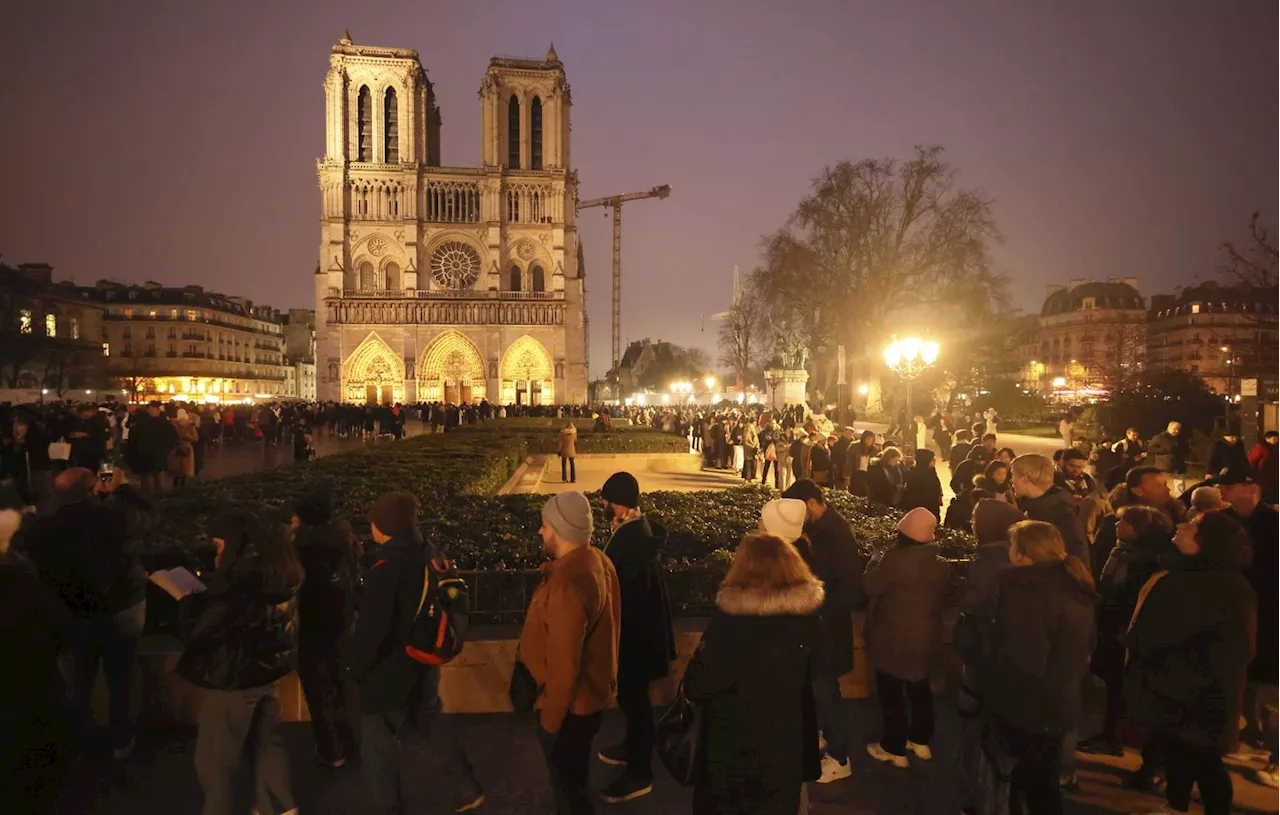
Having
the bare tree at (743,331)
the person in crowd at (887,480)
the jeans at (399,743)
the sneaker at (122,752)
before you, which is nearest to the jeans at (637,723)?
the jeans at (399,743)

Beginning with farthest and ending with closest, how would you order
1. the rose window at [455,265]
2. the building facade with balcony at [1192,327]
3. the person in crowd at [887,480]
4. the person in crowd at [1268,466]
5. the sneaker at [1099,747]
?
the building facade with balcony at [1192,327] < the rose window at [455,265] < the person in crowd at [887,480] < the person in crowd at [1268,466] < the sneaker at [1099,747]

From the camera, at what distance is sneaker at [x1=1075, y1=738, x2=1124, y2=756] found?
458 centimetres

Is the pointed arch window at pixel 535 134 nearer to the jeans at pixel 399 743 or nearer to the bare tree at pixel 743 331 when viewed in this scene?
the bare tree at pixel 743 331

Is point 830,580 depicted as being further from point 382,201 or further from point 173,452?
point 382,201

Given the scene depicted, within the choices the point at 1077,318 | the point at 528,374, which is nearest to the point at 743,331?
the point at 528,374

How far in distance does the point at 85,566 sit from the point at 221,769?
1526mm

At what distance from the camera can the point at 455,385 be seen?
68688mm

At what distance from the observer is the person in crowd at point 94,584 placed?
4.08m

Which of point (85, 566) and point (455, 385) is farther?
point (455, 385)

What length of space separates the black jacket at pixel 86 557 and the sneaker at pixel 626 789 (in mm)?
2983

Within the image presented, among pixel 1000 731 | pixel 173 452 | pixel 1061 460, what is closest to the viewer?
pixel 1000 731

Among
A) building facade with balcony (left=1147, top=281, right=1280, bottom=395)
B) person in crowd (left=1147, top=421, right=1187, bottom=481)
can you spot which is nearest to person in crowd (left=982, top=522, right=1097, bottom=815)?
person in crowd (left=1147, top=421, right=1187, bottom=481)

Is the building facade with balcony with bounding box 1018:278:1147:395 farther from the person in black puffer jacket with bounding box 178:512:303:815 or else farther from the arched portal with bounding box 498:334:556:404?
the person in black puffer jacket with bounding box 178:512:303:815

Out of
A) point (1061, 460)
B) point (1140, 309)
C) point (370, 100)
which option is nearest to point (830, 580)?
point (1061, 460)
